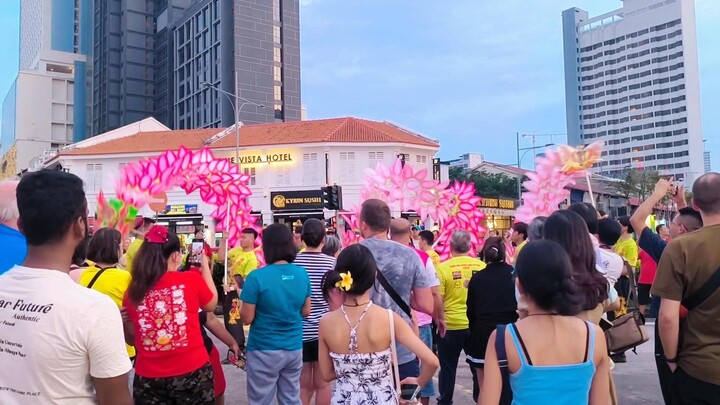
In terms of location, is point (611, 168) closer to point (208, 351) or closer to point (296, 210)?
point (296, 210)

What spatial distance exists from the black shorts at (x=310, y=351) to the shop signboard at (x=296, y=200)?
30.4 m

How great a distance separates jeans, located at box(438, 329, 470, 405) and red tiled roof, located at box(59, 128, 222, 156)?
3573 cm

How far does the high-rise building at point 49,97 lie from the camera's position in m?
70.2

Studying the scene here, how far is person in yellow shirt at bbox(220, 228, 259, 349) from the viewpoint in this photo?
25.0 ft

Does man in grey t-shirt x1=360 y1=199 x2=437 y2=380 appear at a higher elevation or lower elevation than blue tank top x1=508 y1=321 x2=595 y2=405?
higher

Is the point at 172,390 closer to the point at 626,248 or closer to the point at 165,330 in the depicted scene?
the point at 165,330

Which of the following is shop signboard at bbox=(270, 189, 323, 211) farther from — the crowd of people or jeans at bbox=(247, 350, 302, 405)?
jeans at bbox=(247, 350, 302, 405)

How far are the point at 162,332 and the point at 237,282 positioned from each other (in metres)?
4.14

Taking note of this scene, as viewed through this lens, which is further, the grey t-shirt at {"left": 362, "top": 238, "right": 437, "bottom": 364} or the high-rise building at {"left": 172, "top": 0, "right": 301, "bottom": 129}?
the high-rise building at {"left": 172, "top": 0, "right": 301, "bottom": 129}

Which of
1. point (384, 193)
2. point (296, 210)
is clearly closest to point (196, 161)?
point (384, 193)

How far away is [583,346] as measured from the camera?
2.39 meters

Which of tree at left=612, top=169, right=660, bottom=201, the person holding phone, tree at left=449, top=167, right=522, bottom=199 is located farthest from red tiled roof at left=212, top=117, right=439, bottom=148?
the person holding phone

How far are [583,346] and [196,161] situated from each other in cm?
787

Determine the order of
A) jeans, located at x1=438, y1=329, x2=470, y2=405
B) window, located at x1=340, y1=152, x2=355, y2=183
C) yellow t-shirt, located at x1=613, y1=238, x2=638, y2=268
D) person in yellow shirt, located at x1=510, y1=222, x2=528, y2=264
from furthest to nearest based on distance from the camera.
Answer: window, located at x1=340, y1=152, x2=355, y2=183, yellow t-shirt, located at x1=613, y1=238, x2=638, y2=268, person in yellow shirt, located at x1=510, y1=222, x2=528, y2=264, jeans, located at x1=438, y1=329, x2=470, y2=405
